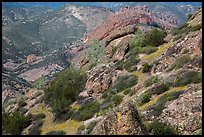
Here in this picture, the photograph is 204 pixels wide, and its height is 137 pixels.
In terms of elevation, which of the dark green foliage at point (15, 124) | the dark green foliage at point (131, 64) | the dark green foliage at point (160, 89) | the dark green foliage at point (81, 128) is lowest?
the dark green foliage at point (15, 124)

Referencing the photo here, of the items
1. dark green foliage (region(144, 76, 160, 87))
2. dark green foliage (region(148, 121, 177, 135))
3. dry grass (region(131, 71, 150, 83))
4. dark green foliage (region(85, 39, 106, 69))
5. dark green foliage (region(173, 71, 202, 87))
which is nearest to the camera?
dark green foliage (region(148, 121, 177, 135))

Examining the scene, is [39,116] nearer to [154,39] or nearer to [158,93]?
[158,93]

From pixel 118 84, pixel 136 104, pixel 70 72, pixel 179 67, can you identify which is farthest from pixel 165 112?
pixel 70 72

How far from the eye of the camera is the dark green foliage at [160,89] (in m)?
35.1

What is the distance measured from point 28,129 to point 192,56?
20.6 metres

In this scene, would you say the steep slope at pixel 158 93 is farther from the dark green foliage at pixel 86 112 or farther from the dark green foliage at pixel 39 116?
the dark green foliage at pixel 39 116

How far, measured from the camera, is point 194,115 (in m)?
26.1

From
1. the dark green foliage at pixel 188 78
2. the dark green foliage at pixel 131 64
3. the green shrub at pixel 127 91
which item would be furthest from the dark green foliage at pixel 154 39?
the dark green foliage at pixel 188 78

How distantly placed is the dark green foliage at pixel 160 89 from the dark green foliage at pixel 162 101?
2646 millimetres

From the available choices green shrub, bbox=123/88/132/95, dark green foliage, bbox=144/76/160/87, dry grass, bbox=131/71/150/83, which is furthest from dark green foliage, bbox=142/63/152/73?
dark green foliage, bbox=144/76/160/87

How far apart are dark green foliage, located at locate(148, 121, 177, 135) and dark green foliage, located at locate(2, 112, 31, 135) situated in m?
23.8

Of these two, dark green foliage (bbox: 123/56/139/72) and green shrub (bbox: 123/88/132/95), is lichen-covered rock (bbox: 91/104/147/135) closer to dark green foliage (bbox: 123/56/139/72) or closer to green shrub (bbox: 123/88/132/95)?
green shrub (bbox: 123/88/132/95)

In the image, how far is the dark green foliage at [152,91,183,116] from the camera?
29514 millimetres

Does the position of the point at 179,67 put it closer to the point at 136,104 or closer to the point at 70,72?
the point at 136,104
